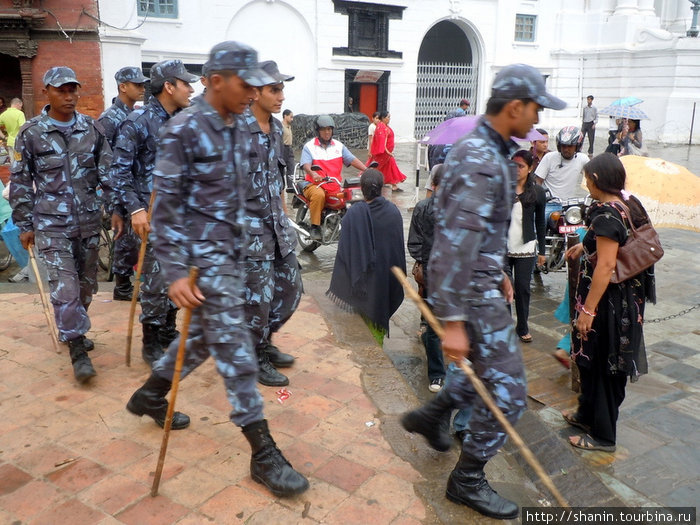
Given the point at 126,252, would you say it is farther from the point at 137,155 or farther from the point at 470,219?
the point at 470,219

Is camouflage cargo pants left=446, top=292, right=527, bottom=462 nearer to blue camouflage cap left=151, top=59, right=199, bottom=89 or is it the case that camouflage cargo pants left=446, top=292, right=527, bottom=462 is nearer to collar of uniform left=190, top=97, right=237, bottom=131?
collar of uniform left=190, top=97, right=237, bottom=131

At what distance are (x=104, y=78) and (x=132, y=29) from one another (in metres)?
1.67

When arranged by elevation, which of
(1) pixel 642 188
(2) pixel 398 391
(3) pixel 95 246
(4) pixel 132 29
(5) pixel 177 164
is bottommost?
(2) pixel 398 391

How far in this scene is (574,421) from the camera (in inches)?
173

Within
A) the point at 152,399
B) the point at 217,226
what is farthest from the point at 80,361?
the point at 217,226

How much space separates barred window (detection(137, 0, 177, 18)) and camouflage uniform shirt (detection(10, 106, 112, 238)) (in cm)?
1566

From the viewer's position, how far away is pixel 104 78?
51.8 feet

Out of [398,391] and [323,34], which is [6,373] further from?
[323,34]

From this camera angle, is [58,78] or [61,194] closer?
[58,78]

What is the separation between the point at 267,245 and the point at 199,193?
962 millimetres

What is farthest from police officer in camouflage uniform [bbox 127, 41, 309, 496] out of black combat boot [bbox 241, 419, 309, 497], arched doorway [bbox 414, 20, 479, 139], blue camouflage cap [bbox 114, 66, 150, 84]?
arched doorway [bbox 414, 20, 479, 139]

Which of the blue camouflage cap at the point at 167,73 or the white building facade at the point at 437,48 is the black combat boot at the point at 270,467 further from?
the white building facade at the point at 437,48

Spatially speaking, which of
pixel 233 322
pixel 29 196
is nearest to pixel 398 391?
pixel 233 322

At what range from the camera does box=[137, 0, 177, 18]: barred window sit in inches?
726
